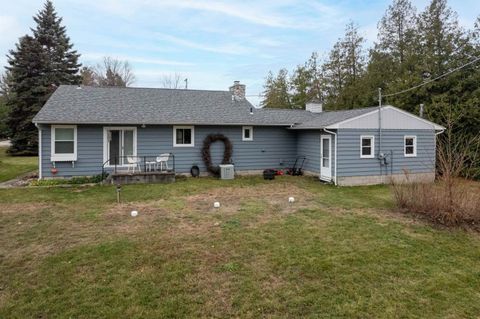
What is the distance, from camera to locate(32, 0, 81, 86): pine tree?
27.0 meters

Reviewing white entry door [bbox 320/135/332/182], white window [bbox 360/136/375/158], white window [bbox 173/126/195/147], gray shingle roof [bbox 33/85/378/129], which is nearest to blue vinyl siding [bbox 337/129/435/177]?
white window [bbox 360/136/375/158]

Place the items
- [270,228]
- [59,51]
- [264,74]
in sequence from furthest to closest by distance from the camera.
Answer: [264,74] → [59,51] → [270,228]

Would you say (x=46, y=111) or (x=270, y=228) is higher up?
(x=46, y=111)

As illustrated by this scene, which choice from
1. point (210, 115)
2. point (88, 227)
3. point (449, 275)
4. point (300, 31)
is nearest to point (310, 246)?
point (449, 275)

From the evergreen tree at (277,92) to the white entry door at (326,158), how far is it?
18253 mm

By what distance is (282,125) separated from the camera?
15344 millimetres

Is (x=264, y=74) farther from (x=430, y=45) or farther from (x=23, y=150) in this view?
(x=23, y=150)

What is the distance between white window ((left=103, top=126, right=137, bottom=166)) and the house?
0.13 feet

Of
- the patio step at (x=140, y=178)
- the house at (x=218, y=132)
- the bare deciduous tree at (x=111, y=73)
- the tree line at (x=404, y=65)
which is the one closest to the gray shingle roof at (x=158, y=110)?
the house at (x=218, y=132)

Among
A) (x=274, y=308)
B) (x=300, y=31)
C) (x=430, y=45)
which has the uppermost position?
(x=300, y=31)

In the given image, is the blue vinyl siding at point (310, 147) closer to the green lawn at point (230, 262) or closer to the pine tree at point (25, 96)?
the green lawn at point (230, 262)

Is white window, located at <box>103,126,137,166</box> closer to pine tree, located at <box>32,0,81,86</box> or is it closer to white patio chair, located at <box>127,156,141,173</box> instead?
white patio chair, located at <box>127,156,141,173</box>

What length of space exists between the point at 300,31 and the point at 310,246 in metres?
16.4

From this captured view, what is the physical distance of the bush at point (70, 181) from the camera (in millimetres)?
11648
